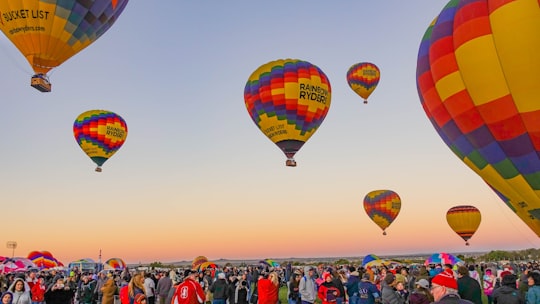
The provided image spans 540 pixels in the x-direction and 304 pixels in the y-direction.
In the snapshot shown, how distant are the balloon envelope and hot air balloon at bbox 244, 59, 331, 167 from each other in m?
8.38

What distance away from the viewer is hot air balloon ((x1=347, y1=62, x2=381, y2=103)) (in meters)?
37.6

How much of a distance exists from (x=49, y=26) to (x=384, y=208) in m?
26.9

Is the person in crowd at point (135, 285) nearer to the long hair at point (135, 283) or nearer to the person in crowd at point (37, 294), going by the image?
the long hair at point (135, 283)

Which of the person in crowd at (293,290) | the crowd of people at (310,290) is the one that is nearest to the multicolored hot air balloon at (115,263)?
the crowd of people at (310,290)

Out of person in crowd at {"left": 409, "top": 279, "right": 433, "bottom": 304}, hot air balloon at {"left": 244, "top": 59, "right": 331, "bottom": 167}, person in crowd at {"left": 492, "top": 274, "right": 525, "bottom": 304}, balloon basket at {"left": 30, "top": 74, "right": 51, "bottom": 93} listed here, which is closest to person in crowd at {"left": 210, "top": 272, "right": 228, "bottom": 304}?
person in crowd at {"left": 409, "top": 279, "right": 433, "bottom": 304}

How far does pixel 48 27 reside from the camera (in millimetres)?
17219

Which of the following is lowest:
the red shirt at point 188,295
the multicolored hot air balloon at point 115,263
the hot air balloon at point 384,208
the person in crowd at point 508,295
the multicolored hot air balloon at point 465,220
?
the person in crowd at point 508,295

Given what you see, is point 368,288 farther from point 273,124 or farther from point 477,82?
point 273,124

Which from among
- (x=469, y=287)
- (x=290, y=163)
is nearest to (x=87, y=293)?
(x=469, y=287)

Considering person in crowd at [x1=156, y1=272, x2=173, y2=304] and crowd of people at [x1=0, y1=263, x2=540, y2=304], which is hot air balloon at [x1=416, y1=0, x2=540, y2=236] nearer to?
crowd of people at [x1=0, y1=263, x2=540, y2=304]

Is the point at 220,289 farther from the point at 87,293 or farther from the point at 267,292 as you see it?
the point at 87,293

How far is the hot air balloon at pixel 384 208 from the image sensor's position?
119 ft

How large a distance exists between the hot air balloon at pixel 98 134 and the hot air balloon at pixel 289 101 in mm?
10402

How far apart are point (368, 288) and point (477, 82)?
5.82 m
